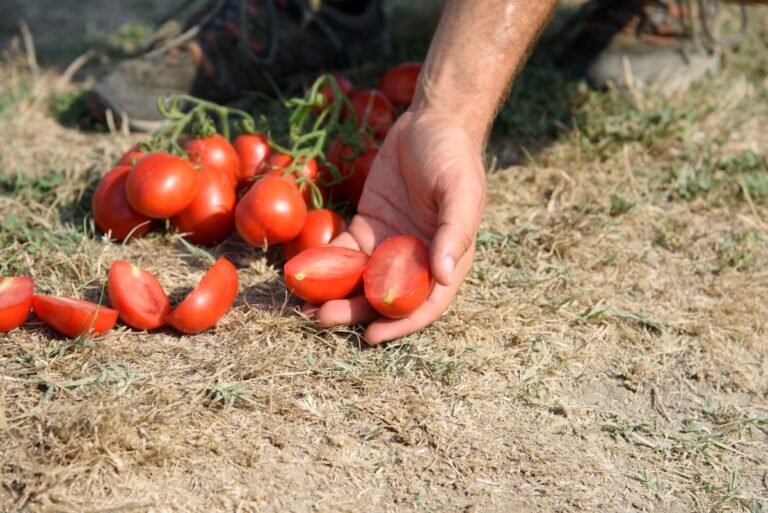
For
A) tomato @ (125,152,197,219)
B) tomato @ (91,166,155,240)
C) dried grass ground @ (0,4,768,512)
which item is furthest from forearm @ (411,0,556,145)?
tomato @ (91,166,155,240)

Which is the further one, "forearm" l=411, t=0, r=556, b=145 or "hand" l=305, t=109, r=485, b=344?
"forearm" l=411, t=0, r=556, b=145

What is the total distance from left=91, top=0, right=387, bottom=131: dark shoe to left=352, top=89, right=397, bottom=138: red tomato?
696 mm

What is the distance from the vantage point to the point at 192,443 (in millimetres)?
1654

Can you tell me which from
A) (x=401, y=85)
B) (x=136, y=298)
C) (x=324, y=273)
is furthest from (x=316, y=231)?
(x=401, y=85)

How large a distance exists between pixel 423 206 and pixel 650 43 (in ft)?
6.33

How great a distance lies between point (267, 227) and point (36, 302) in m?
0.58

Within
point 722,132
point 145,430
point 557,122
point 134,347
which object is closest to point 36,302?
point 134,347

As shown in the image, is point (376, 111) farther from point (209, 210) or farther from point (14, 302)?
point (14, 302)

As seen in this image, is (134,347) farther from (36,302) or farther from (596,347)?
(596,347)

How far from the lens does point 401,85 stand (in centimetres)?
291

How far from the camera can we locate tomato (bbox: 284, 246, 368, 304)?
6.31 feet

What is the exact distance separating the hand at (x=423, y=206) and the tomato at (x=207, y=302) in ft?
0.68

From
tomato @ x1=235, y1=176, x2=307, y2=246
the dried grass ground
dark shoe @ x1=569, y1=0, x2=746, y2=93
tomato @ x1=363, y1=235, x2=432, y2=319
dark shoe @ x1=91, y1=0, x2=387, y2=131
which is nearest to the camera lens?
the dried grass ground

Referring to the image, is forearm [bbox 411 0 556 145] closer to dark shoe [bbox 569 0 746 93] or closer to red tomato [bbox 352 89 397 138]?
red tomato [bbox 352 89 397 138]
